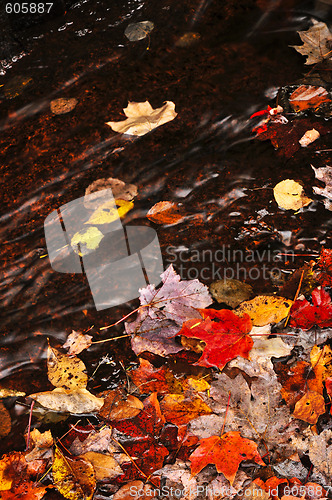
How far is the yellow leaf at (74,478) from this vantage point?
1.37 m

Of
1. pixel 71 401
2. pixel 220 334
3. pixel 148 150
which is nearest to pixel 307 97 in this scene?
pixel 148 150

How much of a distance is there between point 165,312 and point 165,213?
1.81 ft

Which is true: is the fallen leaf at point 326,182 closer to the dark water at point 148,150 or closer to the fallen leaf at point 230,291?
the dark water at point 148,150

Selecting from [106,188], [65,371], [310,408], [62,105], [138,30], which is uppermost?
[138,30]

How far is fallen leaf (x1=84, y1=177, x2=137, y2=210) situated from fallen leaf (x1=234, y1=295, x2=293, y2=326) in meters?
0.82

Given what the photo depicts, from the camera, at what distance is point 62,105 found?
226 centimetres

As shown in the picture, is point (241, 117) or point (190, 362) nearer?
point (190, 362)

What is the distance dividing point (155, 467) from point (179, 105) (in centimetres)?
183

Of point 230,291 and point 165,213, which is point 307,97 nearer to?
point 165,213

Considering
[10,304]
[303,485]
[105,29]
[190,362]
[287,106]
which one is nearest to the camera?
[303,485]

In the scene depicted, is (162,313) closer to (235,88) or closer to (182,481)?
(182,481)

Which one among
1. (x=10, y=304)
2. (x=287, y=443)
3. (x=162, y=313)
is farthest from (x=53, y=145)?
(x=287, y=443)

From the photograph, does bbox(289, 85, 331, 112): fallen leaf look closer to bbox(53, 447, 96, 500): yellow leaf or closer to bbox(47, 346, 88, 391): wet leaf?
bbox(47, 346, 88, 391): wet leaf

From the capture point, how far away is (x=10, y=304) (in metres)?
1.79
